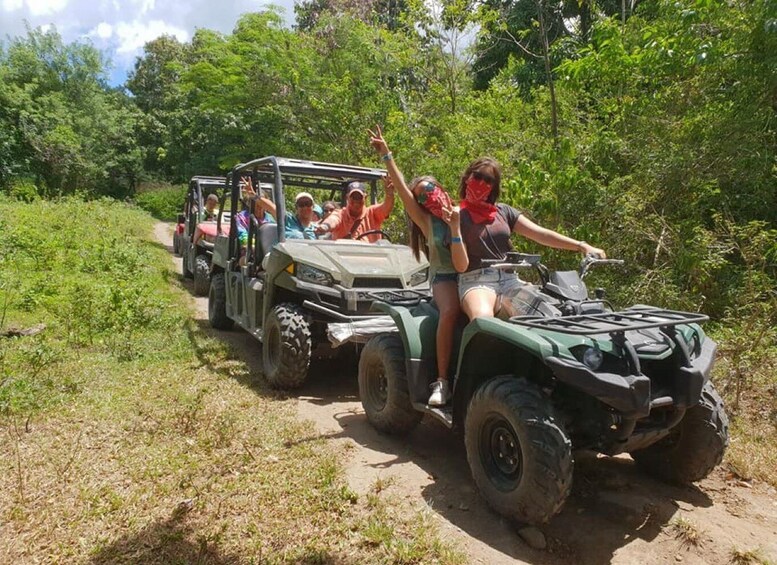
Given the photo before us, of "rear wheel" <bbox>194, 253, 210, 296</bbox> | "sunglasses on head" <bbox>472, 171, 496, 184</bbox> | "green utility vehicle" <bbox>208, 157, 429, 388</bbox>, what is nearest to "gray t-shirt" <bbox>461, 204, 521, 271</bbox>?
"sunglasses on head" <bbox>472, 171, 496, 184</bbox>

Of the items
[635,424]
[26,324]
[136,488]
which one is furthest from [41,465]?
[26,324]

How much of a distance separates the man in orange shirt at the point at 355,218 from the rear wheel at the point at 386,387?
2.24 metres

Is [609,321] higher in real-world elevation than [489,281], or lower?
lower

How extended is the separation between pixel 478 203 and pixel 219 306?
4.99 m

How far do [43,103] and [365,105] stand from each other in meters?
25.5

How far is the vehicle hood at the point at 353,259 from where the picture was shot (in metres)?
5.38

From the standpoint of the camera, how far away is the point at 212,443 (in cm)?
404

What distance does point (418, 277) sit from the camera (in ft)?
19.3

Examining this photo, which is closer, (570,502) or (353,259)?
(570,502)

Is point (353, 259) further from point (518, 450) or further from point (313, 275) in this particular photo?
point (518, 450)

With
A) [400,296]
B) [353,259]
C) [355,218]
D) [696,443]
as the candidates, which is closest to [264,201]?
[355,218]

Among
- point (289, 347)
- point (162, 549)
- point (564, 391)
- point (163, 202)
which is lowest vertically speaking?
point (162, 549)

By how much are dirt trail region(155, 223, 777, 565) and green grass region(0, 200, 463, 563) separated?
19 centimetres

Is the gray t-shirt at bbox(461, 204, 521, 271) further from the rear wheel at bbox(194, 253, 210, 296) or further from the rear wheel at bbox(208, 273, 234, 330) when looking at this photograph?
the rear wheel at bbox(194, 253, 210, 296)
